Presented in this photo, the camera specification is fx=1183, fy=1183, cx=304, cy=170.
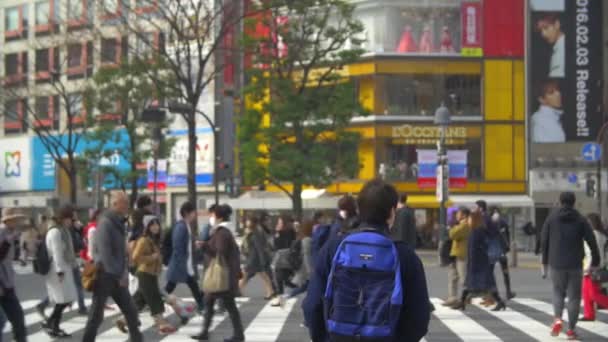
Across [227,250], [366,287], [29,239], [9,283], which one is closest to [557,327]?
[227,250]

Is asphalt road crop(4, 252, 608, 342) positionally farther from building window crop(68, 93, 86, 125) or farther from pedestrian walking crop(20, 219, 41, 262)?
building window crop(68, 93, 86, 125)

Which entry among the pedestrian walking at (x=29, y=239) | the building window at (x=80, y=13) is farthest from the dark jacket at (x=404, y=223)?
the building window at (x=80, y=13)

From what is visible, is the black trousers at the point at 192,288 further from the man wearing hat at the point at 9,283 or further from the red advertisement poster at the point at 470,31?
the red advertisement poster at the point at 470,31

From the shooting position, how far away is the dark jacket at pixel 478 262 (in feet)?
56.2

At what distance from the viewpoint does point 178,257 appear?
49.9ft

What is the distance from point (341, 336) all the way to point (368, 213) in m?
0.61

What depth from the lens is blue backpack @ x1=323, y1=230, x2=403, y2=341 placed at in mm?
5535

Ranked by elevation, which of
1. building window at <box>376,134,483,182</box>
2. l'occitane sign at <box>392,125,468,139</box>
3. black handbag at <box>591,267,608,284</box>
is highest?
l'occitane sign at <box>392,125,468,139</box>

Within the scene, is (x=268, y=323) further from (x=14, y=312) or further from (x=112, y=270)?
(x=14, y=312)

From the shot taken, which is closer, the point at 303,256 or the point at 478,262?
the point at 478,262

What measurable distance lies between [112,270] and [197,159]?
46.6 metres

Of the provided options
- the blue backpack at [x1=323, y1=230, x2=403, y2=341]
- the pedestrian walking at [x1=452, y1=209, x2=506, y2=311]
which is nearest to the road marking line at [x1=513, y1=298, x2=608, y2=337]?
Answer: the pedestrian walking at [x1=452, y1=209, x2=506, y2=311]

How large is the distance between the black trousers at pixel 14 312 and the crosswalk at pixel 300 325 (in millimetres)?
2909

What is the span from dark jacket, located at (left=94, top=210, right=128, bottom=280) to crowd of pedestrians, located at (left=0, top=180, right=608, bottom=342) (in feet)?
0.04
